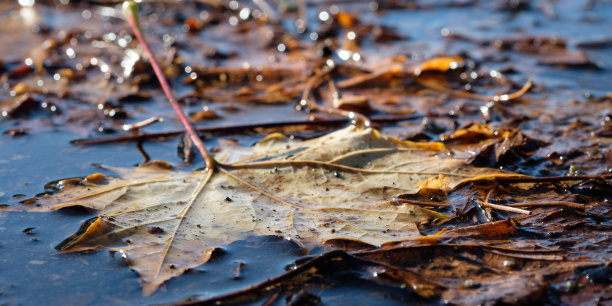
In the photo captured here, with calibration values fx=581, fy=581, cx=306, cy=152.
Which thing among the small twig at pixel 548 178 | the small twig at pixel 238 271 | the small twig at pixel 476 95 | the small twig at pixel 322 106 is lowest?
the small twig at pixel 476 95

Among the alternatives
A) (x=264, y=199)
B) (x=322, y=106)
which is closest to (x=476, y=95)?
(x=322, y=106)

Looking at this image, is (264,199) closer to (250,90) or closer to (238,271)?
(238,271)

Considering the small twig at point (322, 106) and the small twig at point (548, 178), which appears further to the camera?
the small twig at point (322, 106)

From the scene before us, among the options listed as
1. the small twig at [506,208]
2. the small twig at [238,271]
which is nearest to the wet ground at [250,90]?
the small twig at [238,271]

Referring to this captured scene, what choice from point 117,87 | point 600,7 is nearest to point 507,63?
point 600,7

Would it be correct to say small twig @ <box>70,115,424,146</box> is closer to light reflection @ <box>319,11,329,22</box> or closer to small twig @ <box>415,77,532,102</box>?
small twig @ <box>415,77,532,102</box>

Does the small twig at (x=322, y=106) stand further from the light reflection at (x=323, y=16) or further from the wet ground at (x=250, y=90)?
the light reflection at (x=323, y=16)

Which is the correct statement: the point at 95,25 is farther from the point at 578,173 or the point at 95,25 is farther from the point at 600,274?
the point at 600,274
